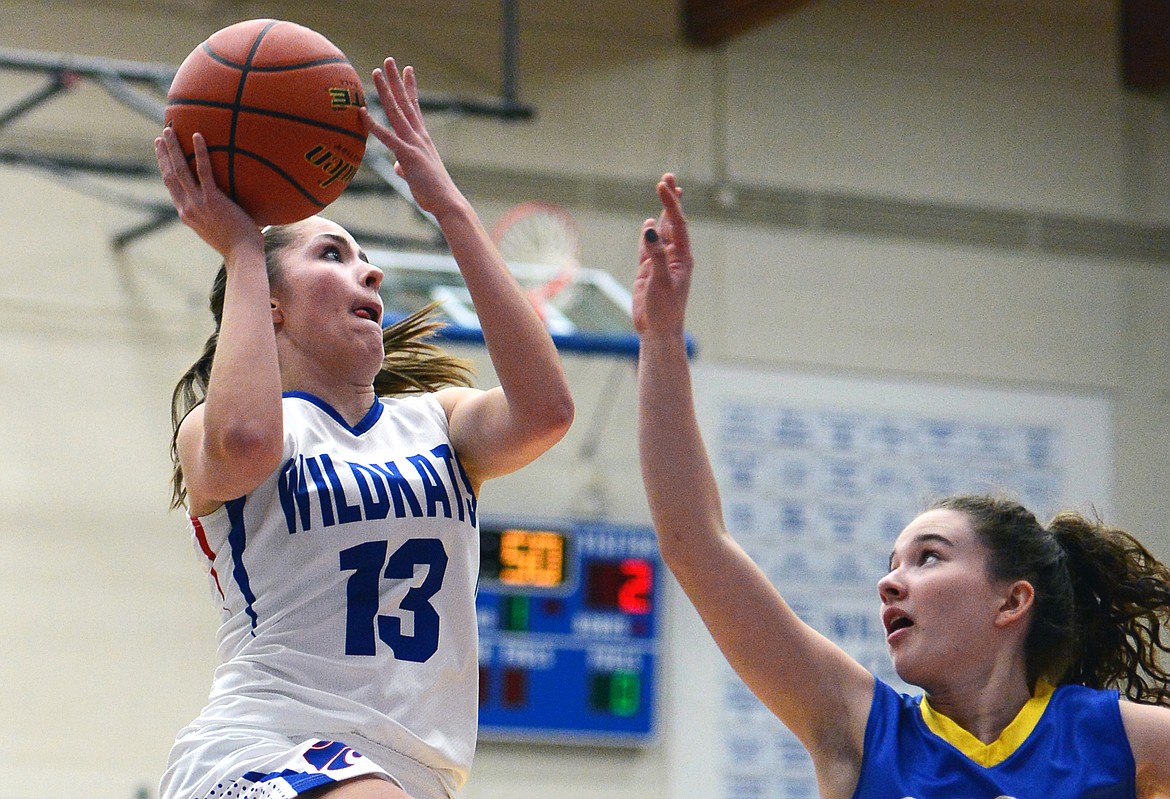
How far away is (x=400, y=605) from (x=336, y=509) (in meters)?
0.18

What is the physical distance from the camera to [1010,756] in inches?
99.0

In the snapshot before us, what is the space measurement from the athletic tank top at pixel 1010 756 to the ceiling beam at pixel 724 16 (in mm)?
6736

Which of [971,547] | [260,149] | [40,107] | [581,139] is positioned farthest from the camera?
[581,139]

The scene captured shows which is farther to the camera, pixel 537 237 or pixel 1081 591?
pixel 537 237

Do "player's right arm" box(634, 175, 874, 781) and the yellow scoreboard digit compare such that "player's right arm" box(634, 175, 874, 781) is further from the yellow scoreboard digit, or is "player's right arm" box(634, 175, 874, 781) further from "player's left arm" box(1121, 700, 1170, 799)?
the yellow scoreboard digit

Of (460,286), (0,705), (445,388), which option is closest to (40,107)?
(460,286)

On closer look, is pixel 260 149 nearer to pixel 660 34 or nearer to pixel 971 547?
pixel 971 547

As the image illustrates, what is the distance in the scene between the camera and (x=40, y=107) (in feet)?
27.0

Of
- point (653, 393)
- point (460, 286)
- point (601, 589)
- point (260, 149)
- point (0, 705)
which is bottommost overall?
point (0, 705)

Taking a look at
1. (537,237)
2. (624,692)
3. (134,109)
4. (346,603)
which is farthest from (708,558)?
(537,237)

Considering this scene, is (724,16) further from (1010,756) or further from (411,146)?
(1010,756)

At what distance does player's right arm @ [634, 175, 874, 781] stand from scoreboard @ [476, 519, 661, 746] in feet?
17.2

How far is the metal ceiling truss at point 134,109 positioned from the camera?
22.2 feet

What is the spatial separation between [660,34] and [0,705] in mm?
5189
